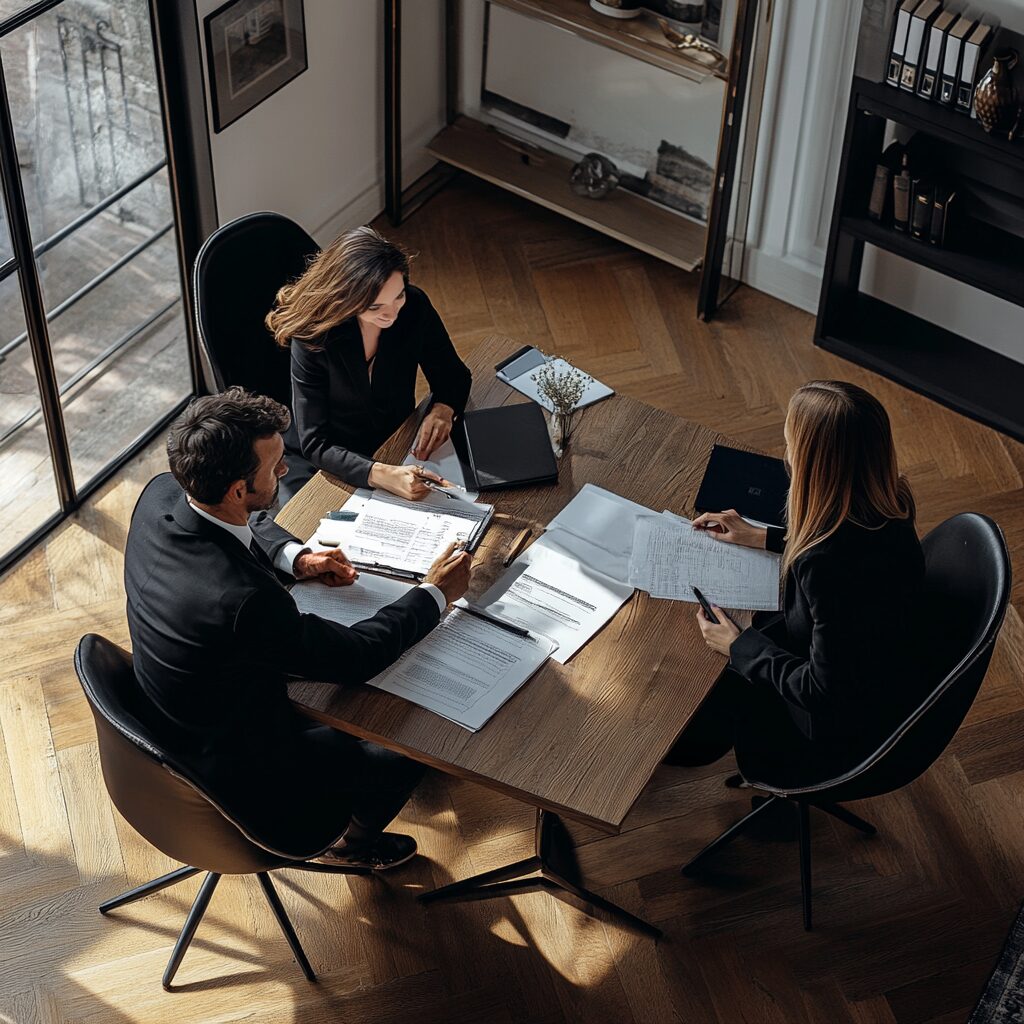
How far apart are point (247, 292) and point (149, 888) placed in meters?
1.54

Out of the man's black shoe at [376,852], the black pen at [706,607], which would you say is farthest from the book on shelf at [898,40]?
the man's black shoe at [376,852]

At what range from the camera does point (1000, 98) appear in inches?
152

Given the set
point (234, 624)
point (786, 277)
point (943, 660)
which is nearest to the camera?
point (234, 624)

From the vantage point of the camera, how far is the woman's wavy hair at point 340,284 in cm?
324

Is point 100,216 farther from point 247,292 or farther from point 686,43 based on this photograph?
point 686,43

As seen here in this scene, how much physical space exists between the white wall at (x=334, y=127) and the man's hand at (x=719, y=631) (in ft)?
7.79

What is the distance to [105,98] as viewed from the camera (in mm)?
3902

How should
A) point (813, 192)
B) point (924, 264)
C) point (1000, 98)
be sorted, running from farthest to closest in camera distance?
point (813, 192), point (924, 264), point (1000, 98)

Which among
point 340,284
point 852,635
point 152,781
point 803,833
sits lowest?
point 803,833

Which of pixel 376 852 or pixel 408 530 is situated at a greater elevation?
pixel 408 530

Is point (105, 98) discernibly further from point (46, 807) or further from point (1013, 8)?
point (1013, 8)

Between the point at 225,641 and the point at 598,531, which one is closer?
the point at 225,641

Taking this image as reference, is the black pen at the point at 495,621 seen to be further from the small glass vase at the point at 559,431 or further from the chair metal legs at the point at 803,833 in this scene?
the chair metal legs at the point at 803,833

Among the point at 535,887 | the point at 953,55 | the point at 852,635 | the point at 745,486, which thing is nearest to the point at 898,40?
the point at 953,55
